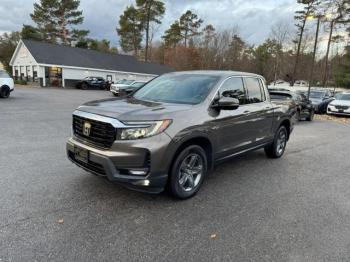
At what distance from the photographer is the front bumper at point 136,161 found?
11.0ft

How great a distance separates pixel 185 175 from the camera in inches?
158

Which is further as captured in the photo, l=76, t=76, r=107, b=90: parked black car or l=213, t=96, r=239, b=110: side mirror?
l=76, t=76, r=107, b=90: parked black car

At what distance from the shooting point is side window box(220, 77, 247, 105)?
14.9 ft

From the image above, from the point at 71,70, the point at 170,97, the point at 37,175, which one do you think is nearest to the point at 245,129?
the point at 170,97

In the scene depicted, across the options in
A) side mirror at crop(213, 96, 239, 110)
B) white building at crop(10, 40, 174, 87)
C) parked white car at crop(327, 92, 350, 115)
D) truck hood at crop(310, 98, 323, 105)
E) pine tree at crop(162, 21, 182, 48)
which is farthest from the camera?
pine tree at crop(162, 21, 182, 48)

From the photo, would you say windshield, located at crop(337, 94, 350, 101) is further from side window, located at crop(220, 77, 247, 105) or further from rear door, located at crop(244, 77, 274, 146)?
side window, located at crop(220, 77, 247, 105)

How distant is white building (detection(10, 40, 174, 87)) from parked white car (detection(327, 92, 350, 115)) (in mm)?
27967

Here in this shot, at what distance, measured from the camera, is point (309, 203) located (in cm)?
408

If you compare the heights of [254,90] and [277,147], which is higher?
[254,90]

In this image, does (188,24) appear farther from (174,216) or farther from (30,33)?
(174,216)

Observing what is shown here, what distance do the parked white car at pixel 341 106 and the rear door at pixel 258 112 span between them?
13341 mm

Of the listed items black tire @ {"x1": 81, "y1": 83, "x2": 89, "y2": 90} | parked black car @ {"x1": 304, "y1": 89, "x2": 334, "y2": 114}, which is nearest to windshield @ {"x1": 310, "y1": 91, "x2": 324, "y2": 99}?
parked black car @ {"x1": 304, "y1": 89, "x2": 334, "y2": 114}

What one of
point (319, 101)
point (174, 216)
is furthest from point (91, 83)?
point (174, 216)

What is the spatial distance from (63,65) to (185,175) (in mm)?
33063
